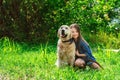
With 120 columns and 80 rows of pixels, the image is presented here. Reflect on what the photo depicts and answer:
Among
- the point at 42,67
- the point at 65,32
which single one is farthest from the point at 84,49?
the point at 42,67

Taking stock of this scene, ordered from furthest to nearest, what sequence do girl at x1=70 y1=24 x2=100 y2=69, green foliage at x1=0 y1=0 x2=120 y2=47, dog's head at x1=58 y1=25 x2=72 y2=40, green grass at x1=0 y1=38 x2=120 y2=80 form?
1. green foliage at x1=0 y1=0 x2=120 y2=47
2. girl at x1=70 y1=24 x2=100 y2=69
3. dog's head at x1=58 y1=25 x2=72 y2=40
4. green grass at x1=0 y1=38 x2=120 y2=80

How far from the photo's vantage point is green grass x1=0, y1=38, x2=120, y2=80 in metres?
8.52

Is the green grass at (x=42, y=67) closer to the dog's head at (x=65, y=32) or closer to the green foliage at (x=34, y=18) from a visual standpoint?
the dog's head at (x=65, y=32)

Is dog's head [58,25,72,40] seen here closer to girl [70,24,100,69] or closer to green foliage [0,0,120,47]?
girl [70,24,100,69]

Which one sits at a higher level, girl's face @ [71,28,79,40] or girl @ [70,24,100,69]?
girl's face @ [71,28,79,40]

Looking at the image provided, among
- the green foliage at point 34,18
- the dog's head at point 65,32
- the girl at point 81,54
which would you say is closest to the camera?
the dog's head at point 65,32

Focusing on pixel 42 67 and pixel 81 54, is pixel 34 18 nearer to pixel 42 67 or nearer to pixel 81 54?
pixel 42 67

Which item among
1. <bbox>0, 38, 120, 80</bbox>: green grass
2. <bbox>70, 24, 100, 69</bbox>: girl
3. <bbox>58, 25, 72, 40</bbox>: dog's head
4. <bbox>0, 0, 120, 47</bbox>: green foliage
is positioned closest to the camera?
<bbox>0, 38, 120, 80</bbox>: green grass

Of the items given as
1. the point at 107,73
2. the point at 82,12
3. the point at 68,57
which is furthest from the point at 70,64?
the point at 82,12

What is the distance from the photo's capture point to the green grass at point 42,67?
8.52m

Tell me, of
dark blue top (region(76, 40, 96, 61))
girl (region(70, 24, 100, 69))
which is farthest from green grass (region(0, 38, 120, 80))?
dark blue top (region(76, 40, 96, 61))

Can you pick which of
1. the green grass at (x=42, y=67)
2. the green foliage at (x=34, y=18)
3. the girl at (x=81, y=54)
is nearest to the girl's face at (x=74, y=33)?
the girl at (x=81, y=54)

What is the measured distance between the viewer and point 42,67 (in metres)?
9.75

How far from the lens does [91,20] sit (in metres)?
16.1
